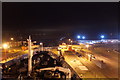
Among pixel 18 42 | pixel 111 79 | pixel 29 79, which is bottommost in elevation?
A: pixel 111 79

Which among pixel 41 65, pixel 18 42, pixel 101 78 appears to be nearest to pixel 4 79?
pixel 41 65

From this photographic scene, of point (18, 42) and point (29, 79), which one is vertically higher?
point (18, 42)

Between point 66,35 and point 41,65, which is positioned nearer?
point 41,65

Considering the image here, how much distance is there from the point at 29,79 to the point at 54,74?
117 cm

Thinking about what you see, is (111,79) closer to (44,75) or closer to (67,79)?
(67,79)

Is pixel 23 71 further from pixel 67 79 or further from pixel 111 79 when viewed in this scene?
pixel 111 79

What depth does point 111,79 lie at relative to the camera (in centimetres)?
633

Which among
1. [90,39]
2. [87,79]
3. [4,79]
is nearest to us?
[4,79]

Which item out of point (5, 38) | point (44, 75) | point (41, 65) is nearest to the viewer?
point (44, 75)

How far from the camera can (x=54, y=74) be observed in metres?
5.58

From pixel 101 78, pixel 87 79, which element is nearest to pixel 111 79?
pixel 101 78

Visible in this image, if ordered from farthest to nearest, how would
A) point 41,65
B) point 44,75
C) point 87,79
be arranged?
point 41,65
point 87,79
point 44,75

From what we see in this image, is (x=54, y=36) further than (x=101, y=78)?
Yes

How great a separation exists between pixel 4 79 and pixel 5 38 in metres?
18.0
